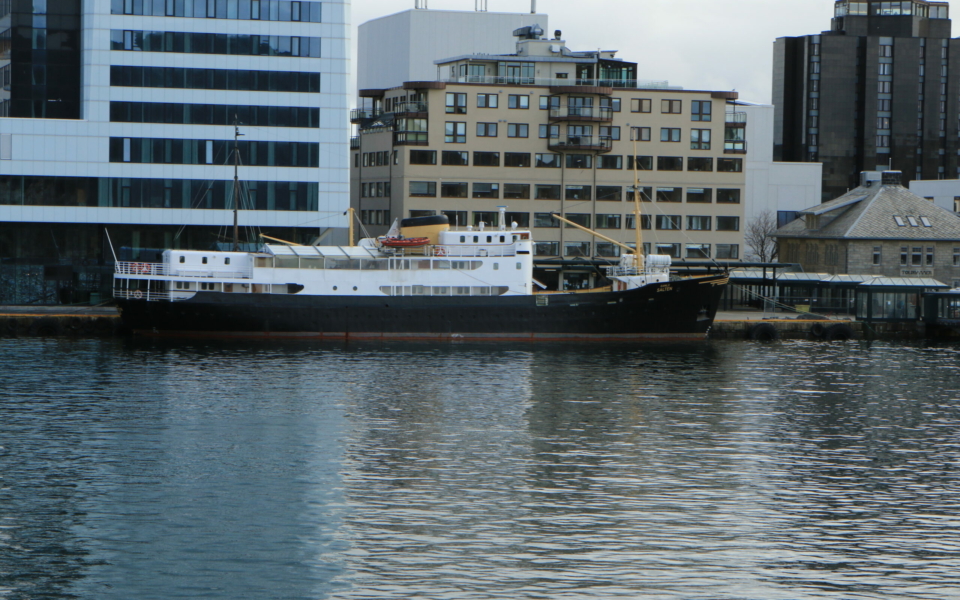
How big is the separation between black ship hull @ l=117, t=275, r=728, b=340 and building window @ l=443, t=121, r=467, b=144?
116ft

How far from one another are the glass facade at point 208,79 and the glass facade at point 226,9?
3933mm

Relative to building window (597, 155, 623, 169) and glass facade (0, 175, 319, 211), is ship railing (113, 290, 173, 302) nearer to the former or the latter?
glass facade (0, 175, 319, 211)

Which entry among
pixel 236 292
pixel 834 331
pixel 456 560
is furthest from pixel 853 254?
pixel 456 560

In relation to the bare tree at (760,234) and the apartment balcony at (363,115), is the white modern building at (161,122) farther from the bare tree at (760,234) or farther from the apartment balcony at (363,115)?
the bare tree at (760,234)

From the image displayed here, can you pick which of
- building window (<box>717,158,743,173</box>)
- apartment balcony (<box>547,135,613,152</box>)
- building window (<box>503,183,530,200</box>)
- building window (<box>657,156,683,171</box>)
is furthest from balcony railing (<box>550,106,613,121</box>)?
building window (<box>717,158,743,173</box>)

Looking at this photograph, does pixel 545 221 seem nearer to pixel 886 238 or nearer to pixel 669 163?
pixel 669 163

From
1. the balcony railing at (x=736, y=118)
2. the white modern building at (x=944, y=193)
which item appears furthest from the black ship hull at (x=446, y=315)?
the white modern building at (x=944, y=193)

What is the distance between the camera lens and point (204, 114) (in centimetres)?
8919

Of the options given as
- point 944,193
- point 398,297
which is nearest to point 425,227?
point 398,297

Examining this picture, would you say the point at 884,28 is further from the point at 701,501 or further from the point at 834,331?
the point at 701,501

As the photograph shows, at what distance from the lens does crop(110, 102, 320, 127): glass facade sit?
88.6 meters

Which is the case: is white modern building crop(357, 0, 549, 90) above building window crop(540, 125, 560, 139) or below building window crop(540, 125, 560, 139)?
above

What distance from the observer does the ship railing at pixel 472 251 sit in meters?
79.3

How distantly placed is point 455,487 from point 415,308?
44.8m
